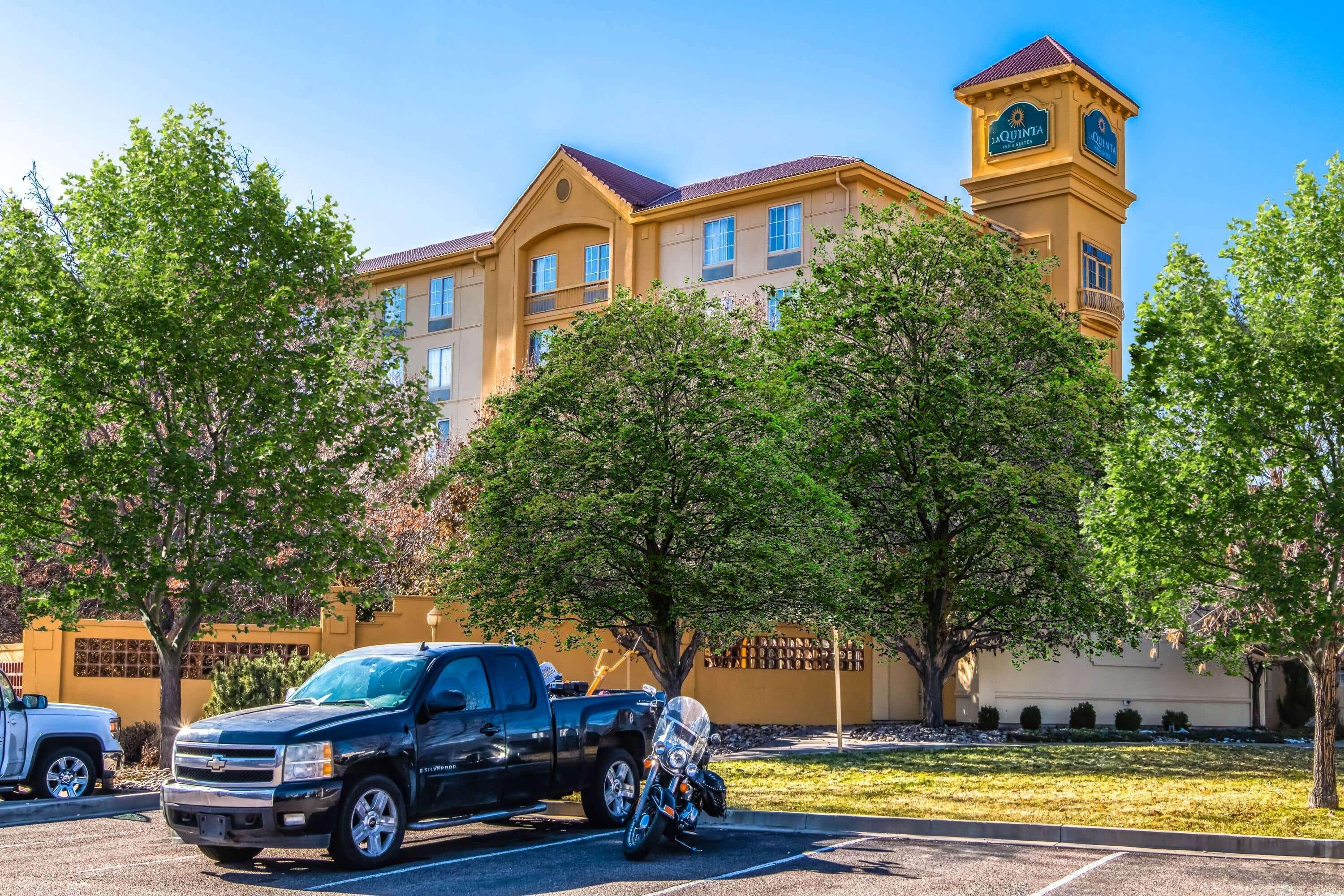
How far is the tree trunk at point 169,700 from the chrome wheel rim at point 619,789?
804 centimetres

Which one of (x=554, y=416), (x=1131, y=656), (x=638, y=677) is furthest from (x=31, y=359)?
(x=1131, y=656)

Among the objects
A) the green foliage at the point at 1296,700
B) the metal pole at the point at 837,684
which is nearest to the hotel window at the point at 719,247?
the metal pole at the point at 837,684

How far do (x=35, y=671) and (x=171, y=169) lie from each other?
30.6ft

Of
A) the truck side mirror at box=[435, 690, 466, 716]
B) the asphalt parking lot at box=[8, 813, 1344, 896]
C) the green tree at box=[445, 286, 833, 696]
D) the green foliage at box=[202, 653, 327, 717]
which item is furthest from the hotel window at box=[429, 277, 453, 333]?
the truck side mirror at box=[435, 690, 466, 716]

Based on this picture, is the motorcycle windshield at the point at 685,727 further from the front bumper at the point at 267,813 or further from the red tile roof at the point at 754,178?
the red tile roof at the point at 754,178

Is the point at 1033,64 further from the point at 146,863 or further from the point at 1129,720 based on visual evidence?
the point at 146,863

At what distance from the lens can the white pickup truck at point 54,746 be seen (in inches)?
610

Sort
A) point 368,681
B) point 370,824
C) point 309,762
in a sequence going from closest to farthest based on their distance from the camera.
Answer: point 309,762
point 370,824
point 368,681

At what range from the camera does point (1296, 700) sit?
114 feet

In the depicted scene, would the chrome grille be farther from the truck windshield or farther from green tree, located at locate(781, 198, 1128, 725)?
green tree, located at locate(781, 198, 1128, 725)

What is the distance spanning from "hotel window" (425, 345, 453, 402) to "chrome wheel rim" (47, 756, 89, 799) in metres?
32.4

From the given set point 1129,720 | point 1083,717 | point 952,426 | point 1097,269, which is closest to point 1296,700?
point 1129,720

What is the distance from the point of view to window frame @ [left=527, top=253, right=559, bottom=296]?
45906 millimetres

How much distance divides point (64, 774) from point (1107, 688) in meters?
25.0
